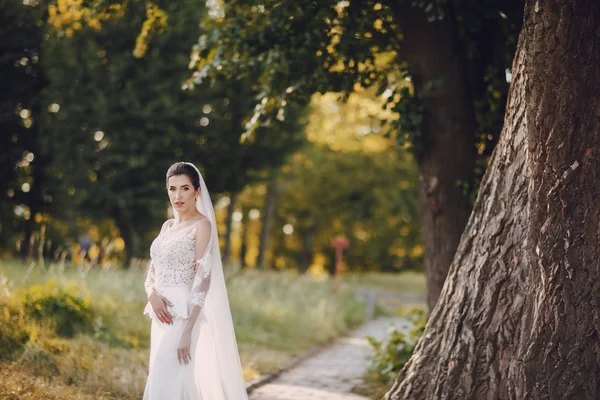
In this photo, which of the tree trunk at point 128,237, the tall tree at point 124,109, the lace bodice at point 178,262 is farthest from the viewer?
the tree trunk at point 128,237

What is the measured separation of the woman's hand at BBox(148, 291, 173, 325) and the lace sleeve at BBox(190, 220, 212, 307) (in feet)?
0.66

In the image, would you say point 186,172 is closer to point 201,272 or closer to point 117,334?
point 201,272

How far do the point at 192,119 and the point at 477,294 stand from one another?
15840 mm

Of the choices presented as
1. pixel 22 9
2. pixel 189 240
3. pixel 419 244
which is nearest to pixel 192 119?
pixel 22 9

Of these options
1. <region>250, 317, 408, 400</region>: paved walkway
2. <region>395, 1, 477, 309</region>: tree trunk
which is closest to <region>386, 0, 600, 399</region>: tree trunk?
<region>395, 1, 477, 309</region>: tree trunk

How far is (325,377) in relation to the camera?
979 centimetres

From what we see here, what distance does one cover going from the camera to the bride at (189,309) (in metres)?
5.08

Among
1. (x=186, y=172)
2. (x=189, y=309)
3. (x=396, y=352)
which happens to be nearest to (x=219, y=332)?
(x=189, y=309)

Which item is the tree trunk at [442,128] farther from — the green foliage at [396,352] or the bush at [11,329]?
the bush at [11,329]

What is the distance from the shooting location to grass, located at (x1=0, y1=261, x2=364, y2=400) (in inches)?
275

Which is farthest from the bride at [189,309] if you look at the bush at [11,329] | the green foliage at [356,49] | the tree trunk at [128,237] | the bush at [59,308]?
the tree trunk at [128,237]

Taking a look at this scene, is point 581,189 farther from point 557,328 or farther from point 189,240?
point 189,240

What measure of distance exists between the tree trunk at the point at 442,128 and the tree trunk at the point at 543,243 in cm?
219

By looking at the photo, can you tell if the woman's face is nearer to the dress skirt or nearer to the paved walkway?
the dress skirt
